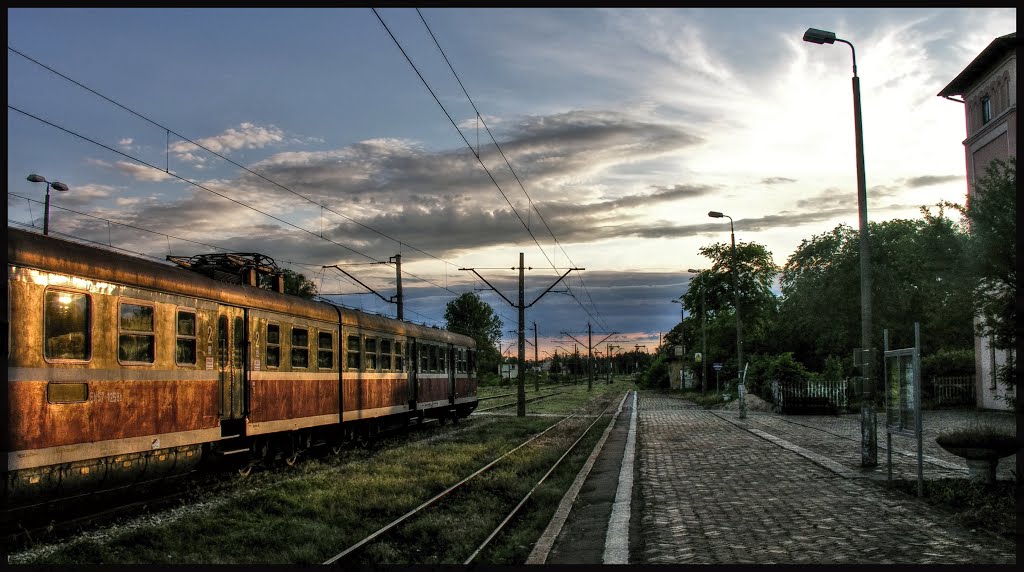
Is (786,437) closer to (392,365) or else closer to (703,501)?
(392,365)

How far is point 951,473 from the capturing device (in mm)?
13445

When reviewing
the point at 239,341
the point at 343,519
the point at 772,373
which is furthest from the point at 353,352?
the point at 772,373

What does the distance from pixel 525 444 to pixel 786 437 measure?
680 centimetres

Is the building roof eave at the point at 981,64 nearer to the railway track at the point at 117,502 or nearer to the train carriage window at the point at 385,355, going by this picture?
the train carriage window at the point at 385,355

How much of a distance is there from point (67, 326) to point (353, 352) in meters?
9.62

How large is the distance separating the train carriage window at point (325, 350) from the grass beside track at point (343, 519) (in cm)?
190

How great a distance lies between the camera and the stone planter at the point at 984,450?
11234 mm

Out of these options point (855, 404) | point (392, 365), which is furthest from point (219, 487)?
point (855, 404)

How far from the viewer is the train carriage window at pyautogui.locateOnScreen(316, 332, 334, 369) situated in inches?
667

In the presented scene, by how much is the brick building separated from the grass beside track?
20.2 meters

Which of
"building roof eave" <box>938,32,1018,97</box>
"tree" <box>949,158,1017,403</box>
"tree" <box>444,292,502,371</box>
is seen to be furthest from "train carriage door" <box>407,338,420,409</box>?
"tree" <box>444,292,502,371</box>

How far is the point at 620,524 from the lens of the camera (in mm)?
10133

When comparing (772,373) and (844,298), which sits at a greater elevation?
(844,298)

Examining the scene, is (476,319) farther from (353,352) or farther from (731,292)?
(353,352)
